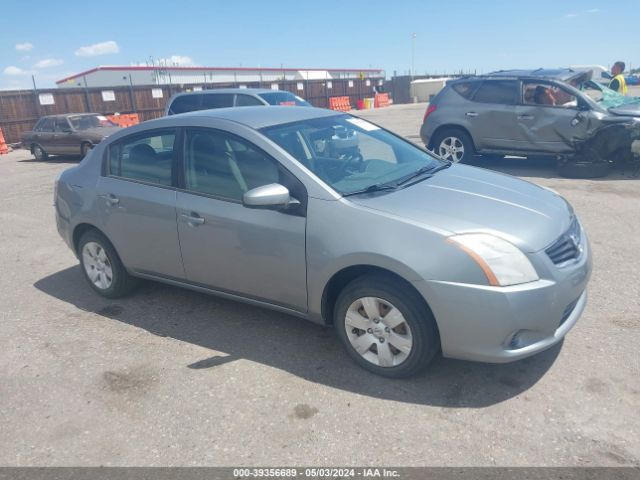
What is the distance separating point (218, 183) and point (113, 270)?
62.2 inches

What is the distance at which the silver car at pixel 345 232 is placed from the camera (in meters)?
2.97

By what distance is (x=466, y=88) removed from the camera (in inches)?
393

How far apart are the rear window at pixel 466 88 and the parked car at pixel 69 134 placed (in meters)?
10.2

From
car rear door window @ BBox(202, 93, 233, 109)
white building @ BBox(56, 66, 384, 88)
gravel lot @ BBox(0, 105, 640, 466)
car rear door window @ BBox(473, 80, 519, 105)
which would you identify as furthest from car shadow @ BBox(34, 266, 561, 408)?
white building @ BBox(56, 66, 384, 88)

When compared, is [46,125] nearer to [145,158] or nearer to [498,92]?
[498,92]

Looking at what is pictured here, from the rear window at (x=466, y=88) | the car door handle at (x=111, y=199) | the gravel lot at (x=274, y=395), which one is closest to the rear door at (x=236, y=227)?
the gravel lot at (x=274, y=395)

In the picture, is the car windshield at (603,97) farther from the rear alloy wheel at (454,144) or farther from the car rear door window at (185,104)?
the car rear door window at (185,104)

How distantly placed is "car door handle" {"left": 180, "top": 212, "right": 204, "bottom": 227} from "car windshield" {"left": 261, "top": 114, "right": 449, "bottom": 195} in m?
0.81

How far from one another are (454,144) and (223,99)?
17.5 ft

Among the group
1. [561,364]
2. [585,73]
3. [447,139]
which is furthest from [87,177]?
[585,73]

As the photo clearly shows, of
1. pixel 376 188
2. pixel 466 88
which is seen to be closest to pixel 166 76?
pixel 466 88

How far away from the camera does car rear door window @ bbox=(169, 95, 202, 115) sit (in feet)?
39.7

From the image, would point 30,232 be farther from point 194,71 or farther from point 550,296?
point 194,71

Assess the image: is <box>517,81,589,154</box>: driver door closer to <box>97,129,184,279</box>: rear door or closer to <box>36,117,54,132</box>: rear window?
<box>97,129,184,279</box>: rear door
